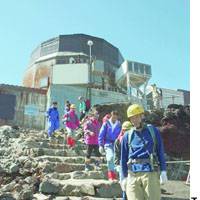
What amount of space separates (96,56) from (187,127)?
28121 millimetres

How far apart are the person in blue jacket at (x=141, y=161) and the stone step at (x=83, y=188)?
12.7ft

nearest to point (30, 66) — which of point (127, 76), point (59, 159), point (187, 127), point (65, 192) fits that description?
point (127, 76)

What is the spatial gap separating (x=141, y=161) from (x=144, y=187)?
351 millimetres

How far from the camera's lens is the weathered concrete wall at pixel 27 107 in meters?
35.3

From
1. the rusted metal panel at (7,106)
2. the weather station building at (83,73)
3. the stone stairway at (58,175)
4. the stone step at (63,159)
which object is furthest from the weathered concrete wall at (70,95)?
the stone step at (63,159)

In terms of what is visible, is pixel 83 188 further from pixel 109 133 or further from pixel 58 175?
pixel 58 175

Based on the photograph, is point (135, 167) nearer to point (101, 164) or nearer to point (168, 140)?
point (101, 164)

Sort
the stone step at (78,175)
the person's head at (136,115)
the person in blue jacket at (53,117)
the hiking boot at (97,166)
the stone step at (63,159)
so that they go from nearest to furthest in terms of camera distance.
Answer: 1. the person's head at (136,115)
2. the stone step at (78,175)
3. the hiking boot at (97,166)
4. the stone step at (63,159)
5. the person in blue jacket at (53,117)

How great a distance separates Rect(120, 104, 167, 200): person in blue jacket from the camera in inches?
232

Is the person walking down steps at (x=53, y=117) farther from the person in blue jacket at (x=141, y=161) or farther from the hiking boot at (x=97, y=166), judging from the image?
the person in blue jacket at (x=141, y=161)

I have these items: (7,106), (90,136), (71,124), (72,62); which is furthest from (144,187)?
(72,62)

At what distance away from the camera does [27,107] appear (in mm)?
36438

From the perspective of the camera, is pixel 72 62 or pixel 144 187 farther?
pixel 72 62

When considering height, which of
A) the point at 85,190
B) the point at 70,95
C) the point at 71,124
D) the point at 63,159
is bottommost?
the point at 85,190
